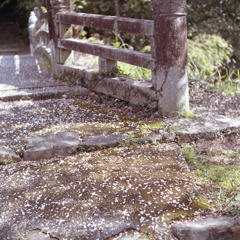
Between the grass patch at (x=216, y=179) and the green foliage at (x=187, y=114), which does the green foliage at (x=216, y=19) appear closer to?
the green foliage at (x=187, y=114)

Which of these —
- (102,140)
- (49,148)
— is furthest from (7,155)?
(102,140)

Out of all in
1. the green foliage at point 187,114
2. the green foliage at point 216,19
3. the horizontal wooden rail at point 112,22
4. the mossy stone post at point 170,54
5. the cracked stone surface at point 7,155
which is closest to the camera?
the cracked stone surface at point 7,155

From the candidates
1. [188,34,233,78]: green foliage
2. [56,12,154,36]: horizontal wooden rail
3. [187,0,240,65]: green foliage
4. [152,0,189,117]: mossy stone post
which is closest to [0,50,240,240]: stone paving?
[152,0,189,117]: mossy stone post

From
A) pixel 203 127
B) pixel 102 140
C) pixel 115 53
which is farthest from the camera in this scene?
pixel 115 53

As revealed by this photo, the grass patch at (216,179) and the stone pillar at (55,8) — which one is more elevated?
the stone pillar at (55,8)

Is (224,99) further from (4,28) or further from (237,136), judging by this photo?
(4,28)

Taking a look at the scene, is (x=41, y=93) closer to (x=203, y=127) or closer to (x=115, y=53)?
(x=115, y=53)

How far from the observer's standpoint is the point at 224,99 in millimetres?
3996

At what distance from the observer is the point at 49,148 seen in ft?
8.46

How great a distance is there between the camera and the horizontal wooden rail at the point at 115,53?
331 centimetres

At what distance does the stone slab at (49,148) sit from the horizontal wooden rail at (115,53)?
1065mm

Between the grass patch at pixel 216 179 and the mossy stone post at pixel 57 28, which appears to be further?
the mossy stone post at pixel 57 28

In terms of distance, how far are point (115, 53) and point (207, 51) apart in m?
5.57

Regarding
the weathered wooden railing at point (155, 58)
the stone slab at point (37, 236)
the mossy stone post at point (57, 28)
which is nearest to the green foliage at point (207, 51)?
the mossy stone post at point (57, 28)
